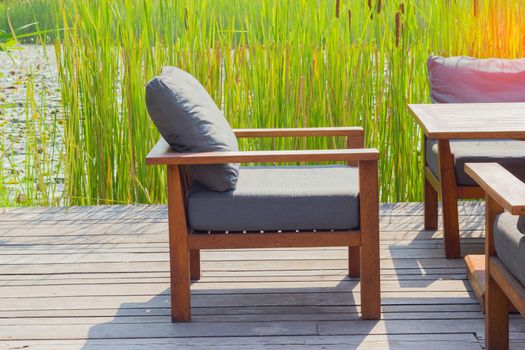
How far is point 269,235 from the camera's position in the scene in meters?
3.02

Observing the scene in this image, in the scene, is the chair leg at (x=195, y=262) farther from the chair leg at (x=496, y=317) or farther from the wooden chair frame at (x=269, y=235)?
the chair leg at (x=496, y=317)

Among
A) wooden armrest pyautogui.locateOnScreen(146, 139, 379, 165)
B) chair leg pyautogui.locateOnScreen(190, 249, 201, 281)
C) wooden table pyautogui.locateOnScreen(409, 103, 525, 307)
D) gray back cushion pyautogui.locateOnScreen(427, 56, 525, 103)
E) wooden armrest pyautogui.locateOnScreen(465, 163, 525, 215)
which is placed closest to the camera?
wooden armrest pyautogui.locateOnScreen(465, 163, 525, 215)

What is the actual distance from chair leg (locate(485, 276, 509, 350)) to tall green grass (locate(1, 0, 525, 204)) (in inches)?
84.2

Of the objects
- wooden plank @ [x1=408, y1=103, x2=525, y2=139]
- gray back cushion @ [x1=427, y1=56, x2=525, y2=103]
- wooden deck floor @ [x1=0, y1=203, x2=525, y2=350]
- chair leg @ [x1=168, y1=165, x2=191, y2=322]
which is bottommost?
wooden deck floor @ [x1=0, y1=203, x2=525, y2=350]

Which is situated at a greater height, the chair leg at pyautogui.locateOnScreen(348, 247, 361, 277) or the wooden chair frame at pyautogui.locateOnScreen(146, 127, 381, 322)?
the wooden chair frame at pyautogui.locateOnScreen(146, 127, 381, 322)

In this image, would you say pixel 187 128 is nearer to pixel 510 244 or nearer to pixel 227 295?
pixel 227 295

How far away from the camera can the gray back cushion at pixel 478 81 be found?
4.39 m

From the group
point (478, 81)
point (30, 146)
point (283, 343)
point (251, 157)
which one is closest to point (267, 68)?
point (478, 81)

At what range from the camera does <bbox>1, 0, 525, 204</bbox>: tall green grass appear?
4746 mm

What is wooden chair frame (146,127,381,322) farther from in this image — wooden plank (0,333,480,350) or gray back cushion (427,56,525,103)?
gray back cushion (427,56,525,103)

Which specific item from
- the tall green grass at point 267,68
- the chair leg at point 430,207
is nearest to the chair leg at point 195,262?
the chair leg at point 430,207

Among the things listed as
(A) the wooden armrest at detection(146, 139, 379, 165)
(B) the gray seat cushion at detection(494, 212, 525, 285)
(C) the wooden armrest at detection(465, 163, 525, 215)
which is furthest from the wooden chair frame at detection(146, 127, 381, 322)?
(B) the gray seat cushion at detection(494, 212, 525, 285)

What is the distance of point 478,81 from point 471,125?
0.91 metres

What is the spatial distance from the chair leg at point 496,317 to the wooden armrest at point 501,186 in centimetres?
30
